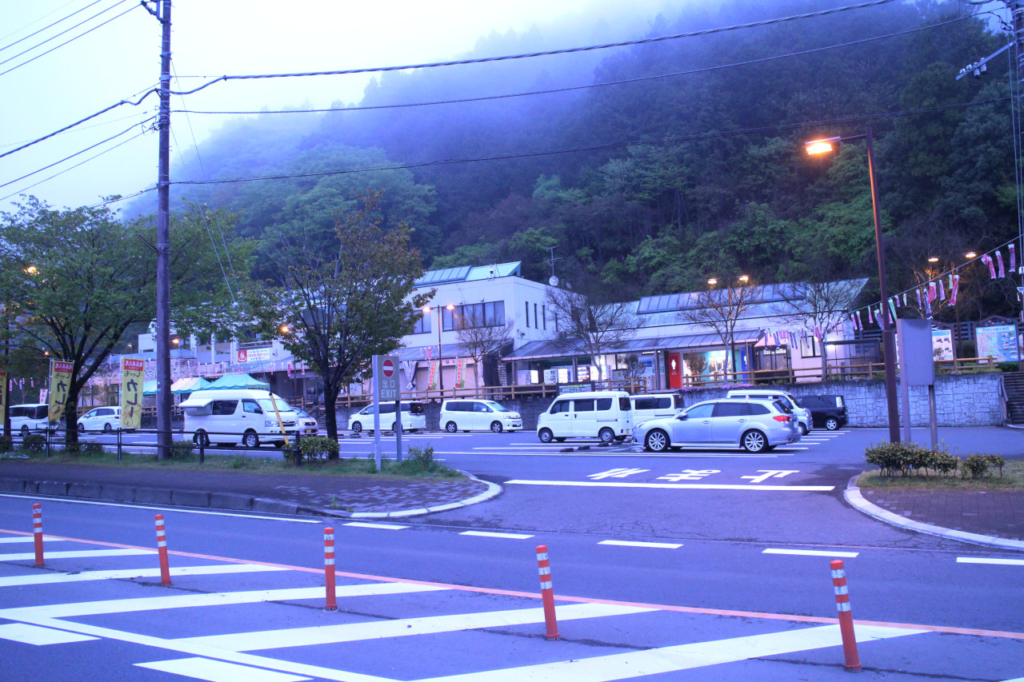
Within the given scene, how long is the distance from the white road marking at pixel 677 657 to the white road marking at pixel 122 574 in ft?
14.7

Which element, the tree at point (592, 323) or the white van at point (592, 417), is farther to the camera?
the tree at point (592, 323)

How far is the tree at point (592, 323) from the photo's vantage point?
44.4m

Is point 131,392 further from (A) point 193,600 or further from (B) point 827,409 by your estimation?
(B) point 827,409

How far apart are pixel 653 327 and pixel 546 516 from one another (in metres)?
37.1

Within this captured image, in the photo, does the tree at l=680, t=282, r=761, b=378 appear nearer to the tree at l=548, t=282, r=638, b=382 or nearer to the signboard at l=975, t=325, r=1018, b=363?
the tree at l=548, t=282, r=638, b=382

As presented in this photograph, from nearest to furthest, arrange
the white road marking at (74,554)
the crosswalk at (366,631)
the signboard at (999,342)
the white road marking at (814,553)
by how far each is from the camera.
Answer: the crosswalk at (366,631), the white road marking at (814,553), the white road marking at (74,554), the signboard at (999,342)

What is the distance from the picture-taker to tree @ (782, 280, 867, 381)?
39.0 metres

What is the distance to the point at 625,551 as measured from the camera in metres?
9.53

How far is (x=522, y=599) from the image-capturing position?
23.6 ft

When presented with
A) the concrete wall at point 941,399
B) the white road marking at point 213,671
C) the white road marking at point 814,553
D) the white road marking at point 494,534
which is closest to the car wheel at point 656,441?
the white road marking at point 494,534

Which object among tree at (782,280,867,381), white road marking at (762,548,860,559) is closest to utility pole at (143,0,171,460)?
white road marking at (762,548,860,559)

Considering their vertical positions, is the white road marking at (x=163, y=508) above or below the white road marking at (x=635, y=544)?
above

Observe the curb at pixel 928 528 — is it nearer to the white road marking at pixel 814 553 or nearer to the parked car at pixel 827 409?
the white road marking at pixel 814 553

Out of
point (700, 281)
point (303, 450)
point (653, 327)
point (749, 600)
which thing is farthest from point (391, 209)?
point (749, 600)
